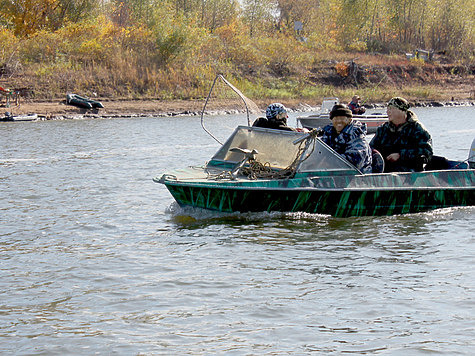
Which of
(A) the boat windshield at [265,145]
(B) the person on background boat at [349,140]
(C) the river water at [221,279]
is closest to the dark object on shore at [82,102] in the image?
(C) the river water at [221,279]

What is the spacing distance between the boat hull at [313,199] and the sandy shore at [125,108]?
83.2 ft

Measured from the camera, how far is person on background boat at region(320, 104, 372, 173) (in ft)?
35.6

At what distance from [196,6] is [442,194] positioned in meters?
60.5

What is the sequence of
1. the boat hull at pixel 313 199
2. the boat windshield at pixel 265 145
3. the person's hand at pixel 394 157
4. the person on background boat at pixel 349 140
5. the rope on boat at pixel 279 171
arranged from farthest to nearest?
1. the person's hand at pixel 394 157
2. the boat windshield at pixel 265 145
3. the person on background boat at pixel 349 140
4. the rope on boat at pixel 279 171
5. the boat hull at pixel 313 199

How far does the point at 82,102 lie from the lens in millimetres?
37156

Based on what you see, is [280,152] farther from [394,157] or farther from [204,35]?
[204,35]

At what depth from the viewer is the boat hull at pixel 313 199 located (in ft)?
33.6

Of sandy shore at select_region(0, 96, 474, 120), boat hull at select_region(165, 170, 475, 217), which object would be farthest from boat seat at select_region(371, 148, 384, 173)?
sandy shore at select_region(0, 96, 474, 120)

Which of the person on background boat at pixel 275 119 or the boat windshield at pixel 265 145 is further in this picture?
the person on background boat at pixel 275 119

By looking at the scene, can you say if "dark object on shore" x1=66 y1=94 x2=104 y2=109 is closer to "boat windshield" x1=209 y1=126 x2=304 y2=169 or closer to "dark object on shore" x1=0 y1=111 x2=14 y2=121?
"dark object on shore" x1=0 y1=111 x2=14 y2=121

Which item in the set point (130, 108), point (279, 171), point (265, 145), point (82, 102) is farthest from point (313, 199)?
point (130, 108)

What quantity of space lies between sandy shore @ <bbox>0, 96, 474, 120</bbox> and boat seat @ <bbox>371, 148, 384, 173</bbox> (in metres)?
25.6

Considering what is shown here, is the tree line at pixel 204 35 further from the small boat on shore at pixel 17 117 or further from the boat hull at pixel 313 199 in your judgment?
the boat hull at pixel 313 199

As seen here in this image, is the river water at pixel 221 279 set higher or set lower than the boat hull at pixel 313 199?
lower
